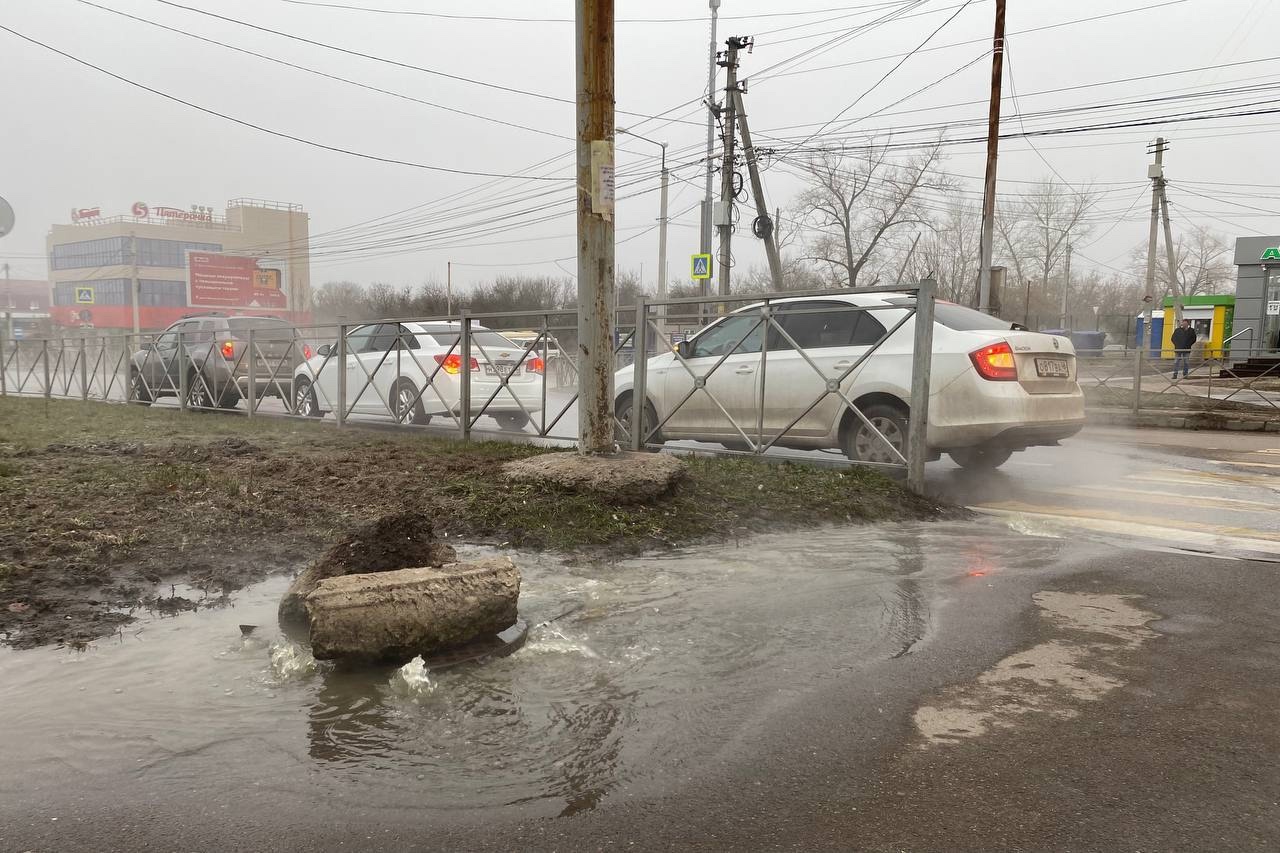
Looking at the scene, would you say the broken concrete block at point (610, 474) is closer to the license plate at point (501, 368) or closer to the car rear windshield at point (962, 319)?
the car rear windshield at point (962, 319)

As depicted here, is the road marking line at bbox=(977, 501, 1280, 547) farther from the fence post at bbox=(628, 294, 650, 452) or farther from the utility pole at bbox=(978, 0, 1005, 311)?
the utility pole at bbox=(978, 0, 1005, 311)

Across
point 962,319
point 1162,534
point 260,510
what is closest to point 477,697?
point 260,510

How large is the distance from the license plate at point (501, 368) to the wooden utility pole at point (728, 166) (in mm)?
12760

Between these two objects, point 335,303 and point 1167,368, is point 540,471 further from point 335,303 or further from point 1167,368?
point 335,303

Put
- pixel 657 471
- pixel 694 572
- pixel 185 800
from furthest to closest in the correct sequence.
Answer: pixel 657 471 < pixel 694 572 < pixel 185 800

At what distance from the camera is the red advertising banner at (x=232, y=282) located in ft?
228

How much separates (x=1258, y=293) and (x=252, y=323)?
27.9m

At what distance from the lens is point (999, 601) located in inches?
163

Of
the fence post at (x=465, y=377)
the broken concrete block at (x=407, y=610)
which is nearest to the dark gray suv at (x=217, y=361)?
the fence post at (x=465, y=377)

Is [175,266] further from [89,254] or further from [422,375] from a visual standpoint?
[422,375]

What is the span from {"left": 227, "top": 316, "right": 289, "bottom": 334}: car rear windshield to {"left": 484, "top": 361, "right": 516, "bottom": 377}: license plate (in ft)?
17.1

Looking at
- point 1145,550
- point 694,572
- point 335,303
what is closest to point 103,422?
point 694,572

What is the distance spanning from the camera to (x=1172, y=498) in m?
7.11

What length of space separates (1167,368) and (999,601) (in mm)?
18227
